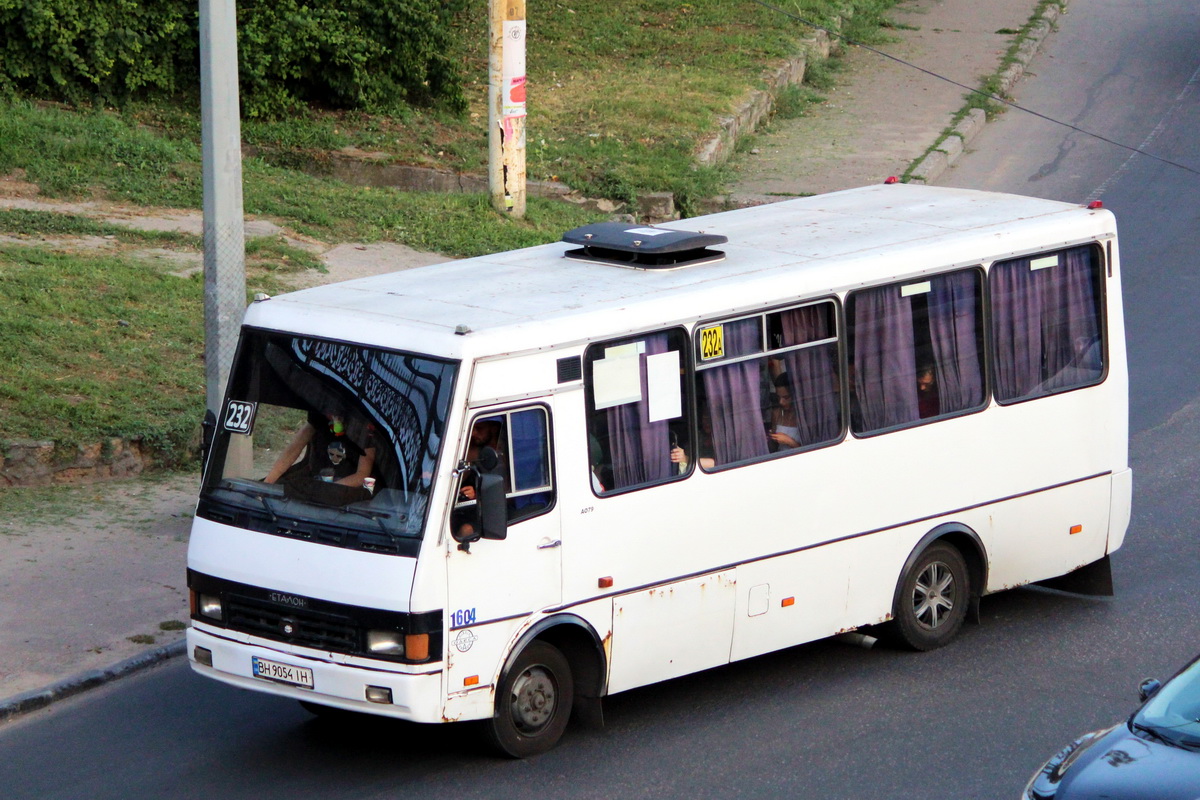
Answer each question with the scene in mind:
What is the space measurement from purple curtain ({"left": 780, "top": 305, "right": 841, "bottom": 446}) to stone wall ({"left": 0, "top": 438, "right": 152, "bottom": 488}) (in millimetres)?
5858

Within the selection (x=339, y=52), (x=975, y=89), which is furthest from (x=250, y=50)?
(x=975, y=89)

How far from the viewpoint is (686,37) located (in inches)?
1124

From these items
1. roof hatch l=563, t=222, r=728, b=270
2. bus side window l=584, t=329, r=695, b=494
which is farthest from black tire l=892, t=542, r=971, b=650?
roof hatch l=563, t=222, r=728, b=270

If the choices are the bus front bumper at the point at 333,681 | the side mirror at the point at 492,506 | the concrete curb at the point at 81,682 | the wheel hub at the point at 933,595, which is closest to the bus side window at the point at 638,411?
the side mirror at the point at 492,506

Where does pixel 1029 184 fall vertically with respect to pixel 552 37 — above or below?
below

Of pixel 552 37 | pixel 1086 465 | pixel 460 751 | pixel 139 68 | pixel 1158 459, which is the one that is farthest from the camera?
pixel 552 37

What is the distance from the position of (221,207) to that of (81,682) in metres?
3.45

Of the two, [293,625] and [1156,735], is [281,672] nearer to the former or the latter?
[293,625]

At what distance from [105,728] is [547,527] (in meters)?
2.76

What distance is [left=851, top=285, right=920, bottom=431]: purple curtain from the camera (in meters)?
9.41

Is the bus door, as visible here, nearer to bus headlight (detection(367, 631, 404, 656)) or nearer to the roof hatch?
bus headlight (detection(367, 631, 404, 656))

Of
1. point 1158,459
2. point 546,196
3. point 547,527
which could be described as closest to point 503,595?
point 547,527

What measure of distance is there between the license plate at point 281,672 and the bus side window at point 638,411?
1709 millimetres

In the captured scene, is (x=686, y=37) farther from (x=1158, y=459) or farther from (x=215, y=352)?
(x=215, y=352)
